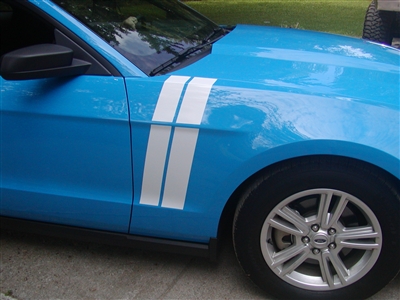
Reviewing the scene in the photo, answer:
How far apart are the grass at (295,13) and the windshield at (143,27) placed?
588cm

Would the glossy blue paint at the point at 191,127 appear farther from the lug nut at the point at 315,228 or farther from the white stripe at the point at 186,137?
the lug nut at the point at 315,228

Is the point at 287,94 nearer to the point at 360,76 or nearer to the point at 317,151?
the point at 317,151

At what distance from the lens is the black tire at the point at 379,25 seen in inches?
201

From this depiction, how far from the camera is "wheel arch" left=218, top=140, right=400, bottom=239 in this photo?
Answer: 1.80m

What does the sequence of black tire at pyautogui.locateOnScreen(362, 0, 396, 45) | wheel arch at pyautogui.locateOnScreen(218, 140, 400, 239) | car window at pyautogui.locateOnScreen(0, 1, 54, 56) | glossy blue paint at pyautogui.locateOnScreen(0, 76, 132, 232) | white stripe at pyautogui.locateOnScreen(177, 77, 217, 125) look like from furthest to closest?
1. black tire at pyautogui.locateOnScreen(362, 0, 396, 45)
2. car window at pyautogui.locateOnScreen(0, 1, 54, 56)
3. glossy blue paint at pyautogui.locateOnScreen(0, 76, 132, 232)
4. white stripe at pyautogui.locateOnScreen(177, 77, 217, 125)
5. wheel arch at pyautogui.locateOnScreen(218, 140, 400, 239)

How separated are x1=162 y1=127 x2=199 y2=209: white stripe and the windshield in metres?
0.39

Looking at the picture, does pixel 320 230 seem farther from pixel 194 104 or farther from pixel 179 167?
pixel 194 104

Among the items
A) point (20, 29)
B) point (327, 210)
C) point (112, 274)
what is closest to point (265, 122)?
point (327, 210)

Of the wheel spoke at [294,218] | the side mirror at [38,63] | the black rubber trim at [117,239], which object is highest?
the side mirror at [38,63]

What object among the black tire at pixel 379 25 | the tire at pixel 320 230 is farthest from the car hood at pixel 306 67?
the black tire at pixel 379 25

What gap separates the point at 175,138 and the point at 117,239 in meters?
0.70

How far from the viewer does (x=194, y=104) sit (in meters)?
1.92

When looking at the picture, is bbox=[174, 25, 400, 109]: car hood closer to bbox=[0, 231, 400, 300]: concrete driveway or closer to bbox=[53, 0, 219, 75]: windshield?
bbox=[53, 0, 219, 75]: windshield

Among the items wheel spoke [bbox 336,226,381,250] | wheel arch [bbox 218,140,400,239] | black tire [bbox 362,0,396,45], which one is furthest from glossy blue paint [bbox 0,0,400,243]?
black tire [bbox 362,0,396,45]
